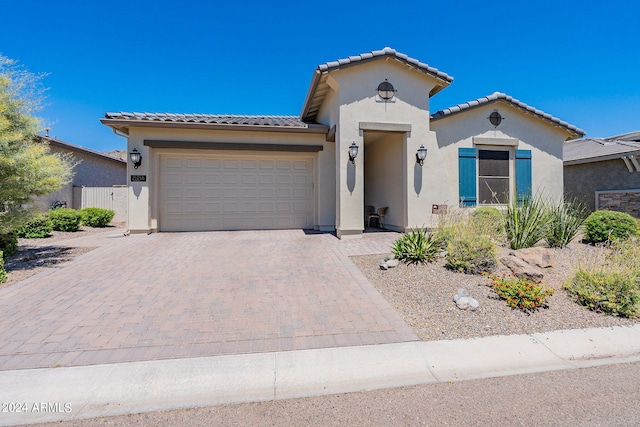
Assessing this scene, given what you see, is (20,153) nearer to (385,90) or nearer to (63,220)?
(63,220)

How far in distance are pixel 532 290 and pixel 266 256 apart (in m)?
5.10

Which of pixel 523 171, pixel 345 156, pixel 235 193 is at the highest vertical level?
pixel 345 156

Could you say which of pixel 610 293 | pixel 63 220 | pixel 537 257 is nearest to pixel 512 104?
pixel 537 257

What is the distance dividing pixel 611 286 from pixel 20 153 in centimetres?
1073

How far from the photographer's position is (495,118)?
34.2 ft

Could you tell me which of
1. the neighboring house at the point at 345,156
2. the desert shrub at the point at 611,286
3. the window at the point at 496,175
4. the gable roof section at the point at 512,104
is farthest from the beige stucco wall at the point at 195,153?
the desert shrub at the point at 611,286

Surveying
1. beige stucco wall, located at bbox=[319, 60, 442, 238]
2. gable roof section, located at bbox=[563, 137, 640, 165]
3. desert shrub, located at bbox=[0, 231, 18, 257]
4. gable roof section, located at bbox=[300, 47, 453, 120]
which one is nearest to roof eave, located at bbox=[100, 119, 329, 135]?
beige stucco wall, located at bbox=[319, 60, 442, 238]

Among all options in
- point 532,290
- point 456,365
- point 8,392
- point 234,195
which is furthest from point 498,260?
point 234,195

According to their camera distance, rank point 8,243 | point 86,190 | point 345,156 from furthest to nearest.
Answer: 1. point 86,190
2. point 345,156
3. point 8,243

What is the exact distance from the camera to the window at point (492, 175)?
34.8 feet

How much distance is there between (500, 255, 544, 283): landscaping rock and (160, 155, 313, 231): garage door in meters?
6.86

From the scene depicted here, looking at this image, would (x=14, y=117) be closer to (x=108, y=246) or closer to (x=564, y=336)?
(x=108, y=246)

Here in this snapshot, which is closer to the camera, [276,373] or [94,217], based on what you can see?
[276,373]

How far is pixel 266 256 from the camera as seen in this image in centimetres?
709
